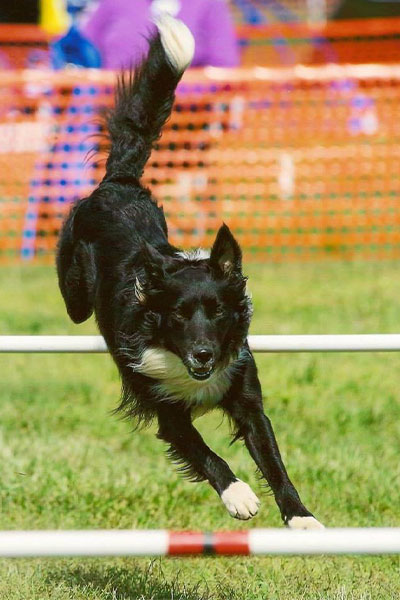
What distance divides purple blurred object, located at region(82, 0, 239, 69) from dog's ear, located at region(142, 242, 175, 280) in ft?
25.6

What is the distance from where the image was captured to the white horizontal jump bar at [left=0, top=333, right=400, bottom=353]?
3.70 metres

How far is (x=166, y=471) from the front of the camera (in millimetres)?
5035

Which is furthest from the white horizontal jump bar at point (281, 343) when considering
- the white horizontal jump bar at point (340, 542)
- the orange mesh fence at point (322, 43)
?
the orange mesh fence at point (322, 43)

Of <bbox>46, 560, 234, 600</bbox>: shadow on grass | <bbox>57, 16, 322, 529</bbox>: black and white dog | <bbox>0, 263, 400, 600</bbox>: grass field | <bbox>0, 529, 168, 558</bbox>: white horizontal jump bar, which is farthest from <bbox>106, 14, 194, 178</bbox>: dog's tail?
<bbox>0, 529, 168, 558</bbox>: white horizontal jump bar

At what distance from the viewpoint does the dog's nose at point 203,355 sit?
12.4 feet

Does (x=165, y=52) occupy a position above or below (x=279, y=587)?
above

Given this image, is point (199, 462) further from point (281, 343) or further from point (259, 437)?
point (281, 343)

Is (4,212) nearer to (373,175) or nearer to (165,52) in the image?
Answer: (373,175)

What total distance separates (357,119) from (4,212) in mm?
3828

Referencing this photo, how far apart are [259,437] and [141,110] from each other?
1910 millimetres

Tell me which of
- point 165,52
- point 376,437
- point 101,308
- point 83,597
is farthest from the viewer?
point 376,437

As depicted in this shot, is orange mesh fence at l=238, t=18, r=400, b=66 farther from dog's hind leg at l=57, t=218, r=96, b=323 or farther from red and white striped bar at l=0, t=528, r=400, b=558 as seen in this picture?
red and white striped bar at l=0, t=528, r=400, b=558

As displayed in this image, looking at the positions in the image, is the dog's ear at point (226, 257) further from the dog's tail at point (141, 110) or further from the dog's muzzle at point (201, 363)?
the dog's tail at point (141, 110)

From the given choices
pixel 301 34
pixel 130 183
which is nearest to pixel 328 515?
pixel 130 183
